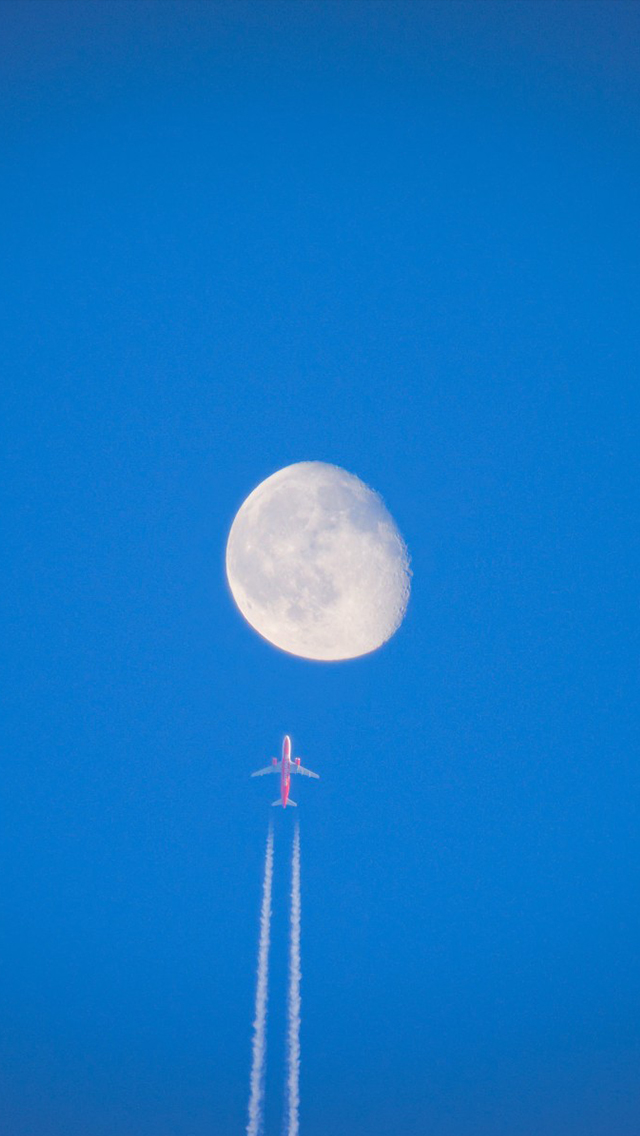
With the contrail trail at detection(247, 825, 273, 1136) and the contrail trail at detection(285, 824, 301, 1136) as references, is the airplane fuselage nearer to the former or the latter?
the contrail trail at detection(247, 825, 273, 1136)

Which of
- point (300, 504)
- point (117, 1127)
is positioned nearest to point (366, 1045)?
point (117, 1127)

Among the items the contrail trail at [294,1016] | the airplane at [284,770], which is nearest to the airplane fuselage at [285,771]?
the airplane at [284,770]

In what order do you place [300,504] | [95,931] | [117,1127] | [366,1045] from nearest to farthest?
1. [117,1127]
2. [300,504]
3. [366,1045]
4. [95,931]

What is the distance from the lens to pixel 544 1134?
56.4 metres

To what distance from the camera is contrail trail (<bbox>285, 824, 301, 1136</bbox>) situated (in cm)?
4862

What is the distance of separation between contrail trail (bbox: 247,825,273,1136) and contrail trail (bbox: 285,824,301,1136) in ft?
6.97

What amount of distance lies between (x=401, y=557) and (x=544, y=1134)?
50637mm

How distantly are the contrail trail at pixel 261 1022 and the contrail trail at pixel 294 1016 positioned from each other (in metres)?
2.12

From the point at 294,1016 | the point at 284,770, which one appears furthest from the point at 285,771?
the point at 294,1016

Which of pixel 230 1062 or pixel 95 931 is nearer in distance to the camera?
pixel 230 1062

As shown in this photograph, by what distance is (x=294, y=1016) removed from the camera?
194 feet

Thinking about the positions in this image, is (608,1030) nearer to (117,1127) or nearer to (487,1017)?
(487,1017)

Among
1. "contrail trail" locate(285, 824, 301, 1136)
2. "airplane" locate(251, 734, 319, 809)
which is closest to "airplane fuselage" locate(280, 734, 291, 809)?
"airplane" locate(251, 734, 319, 809)

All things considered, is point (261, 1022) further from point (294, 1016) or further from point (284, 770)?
point (284, 770)
